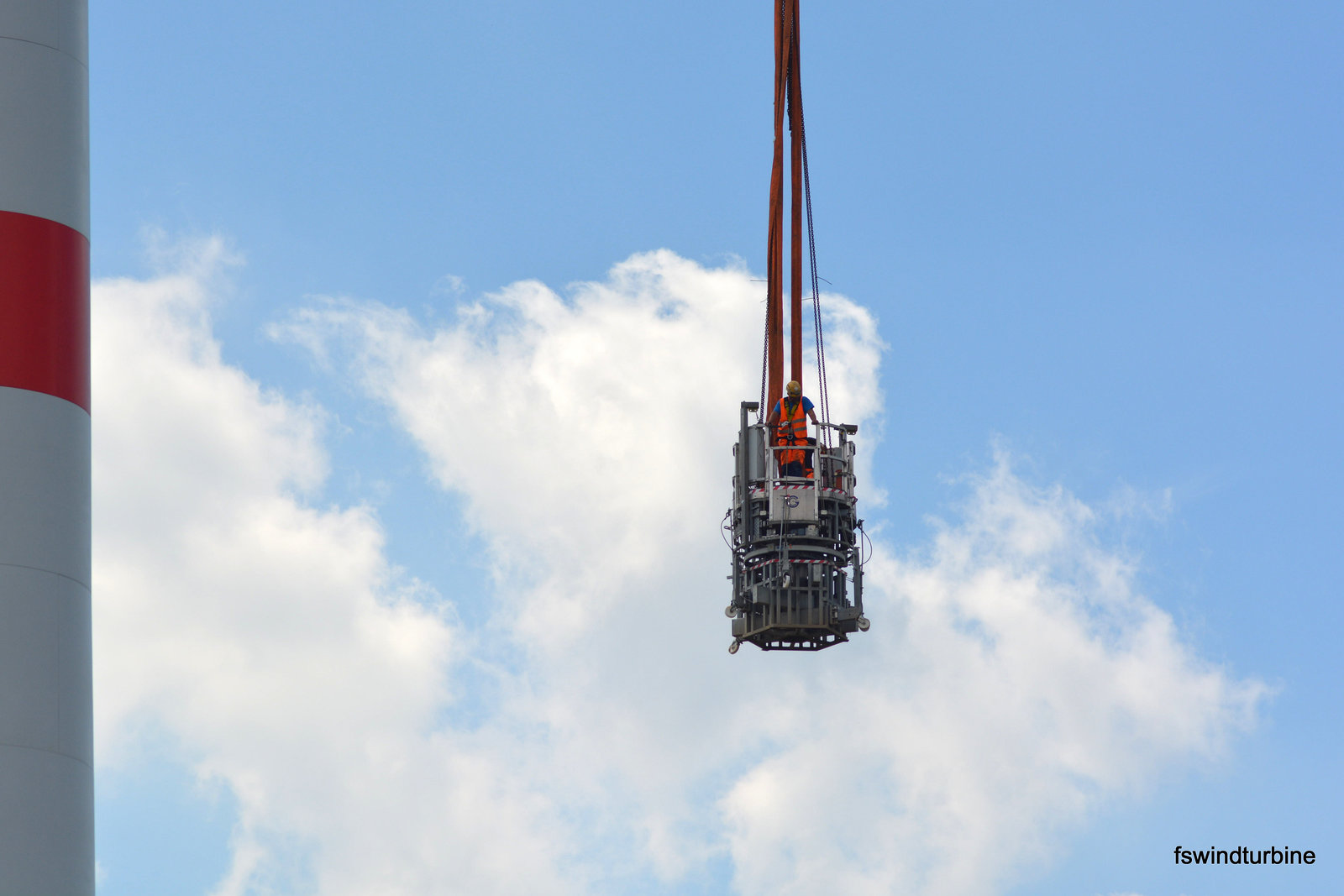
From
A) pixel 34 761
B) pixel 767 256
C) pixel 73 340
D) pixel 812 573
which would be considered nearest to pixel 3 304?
pixel 73 340

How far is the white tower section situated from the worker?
90.0 ft

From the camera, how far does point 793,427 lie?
46594 millimetres

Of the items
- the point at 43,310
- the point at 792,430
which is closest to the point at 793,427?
the point at 792,430

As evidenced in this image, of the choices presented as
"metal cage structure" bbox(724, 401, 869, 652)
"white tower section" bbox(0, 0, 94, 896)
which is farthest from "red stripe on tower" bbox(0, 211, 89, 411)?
"metal cage structure" bbox(724, 401, 869, 652)

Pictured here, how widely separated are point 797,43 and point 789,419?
11234mm

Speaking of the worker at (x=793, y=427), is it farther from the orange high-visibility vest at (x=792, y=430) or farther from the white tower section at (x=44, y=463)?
the white tower section at (x=44, y=463)

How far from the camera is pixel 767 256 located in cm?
5044

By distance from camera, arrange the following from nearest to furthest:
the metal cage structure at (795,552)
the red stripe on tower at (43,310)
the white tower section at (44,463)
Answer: the white tower section at (44,463) < the red stripe on tower at (43,310) < the metal cage structure at (795,552)

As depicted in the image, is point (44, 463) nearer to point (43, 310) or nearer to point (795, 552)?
point (43, 310)

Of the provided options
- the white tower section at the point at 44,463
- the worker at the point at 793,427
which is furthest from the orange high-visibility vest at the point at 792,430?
the white tower section at the point at 44,463

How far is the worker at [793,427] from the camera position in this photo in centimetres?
4609

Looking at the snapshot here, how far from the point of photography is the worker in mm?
46094

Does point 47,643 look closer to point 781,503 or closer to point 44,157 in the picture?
point 44,157

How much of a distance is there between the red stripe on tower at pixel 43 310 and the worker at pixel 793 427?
27.6 m
